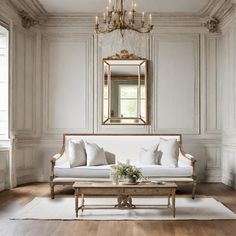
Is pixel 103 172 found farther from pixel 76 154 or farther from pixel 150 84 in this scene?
pixel 150 84

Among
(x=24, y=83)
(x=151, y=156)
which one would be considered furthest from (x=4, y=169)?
(x=151, y=156)

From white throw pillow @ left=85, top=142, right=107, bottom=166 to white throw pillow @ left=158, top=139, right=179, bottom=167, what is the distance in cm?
86

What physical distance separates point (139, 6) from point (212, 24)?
1313 mm

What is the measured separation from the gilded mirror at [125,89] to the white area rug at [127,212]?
212cm

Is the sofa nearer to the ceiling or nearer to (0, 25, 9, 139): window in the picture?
(0, 25, 9, 139): window

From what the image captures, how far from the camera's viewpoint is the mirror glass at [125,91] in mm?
7047

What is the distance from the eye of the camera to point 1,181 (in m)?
6.00

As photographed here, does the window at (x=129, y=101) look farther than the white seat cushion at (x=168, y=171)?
Yes

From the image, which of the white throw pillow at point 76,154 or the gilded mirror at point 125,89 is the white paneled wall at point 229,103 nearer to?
the gilded mirror at point 125,89

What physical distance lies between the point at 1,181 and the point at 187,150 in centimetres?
314

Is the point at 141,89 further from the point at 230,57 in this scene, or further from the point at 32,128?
the point at 32,128

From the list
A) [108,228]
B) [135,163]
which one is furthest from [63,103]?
[108,228]

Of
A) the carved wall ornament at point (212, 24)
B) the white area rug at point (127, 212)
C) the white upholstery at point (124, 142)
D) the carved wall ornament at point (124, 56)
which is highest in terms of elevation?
the carved wall ornament at point (212, 24)

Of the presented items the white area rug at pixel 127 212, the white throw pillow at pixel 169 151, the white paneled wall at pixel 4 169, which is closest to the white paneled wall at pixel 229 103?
the white throw pillow at pixel 169 151
